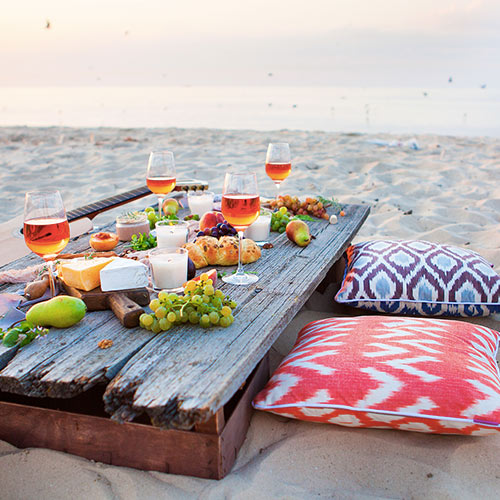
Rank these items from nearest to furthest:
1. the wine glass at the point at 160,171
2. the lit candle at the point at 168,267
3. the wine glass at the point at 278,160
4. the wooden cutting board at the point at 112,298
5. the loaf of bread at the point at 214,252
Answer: the wooden cutting board at the point at 112,298 < the lit candle at the point at 168,267 < the loaf of bread at the point at 214,252 < the wine glass at the point at 160,171 < the wine glass at the point at 278,160

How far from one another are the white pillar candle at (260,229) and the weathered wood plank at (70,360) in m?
1.16

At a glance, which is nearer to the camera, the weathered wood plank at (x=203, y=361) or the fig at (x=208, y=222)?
the weathered wood plank at (x=203, y=361)

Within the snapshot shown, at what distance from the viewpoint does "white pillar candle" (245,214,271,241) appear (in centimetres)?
274

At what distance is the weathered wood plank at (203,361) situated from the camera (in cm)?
134

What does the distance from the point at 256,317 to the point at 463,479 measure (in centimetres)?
88

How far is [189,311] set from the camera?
1.72m

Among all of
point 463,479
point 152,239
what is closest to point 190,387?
point 463,479

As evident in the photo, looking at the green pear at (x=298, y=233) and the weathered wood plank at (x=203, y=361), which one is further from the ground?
the green pear at (x=298, y=233)

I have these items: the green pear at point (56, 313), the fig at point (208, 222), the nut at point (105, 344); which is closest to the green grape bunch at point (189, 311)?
the nut at point (105, 344)

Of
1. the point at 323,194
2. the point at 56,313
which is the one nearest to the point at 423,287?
the point at 56,313

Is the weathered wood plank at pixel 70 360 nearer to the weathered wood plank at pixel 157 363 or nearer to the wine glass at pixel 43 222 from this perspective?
the weathered wood plank at pixel 157 363

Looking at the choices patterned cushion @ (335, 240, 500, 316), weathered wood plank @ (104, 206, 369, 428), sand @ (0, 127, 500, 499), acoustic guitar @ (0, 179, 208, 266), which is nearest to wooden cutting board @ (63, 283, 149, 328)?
weathered wood plank @ (104, 206, 369, 428)

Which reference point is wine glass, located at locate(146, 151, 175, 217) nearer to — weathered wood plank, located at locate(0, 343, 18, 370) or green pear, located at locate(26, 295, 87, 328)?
green pear, located at locate(26, 295, 87, 328)

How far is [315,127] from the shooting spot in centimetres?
1524
